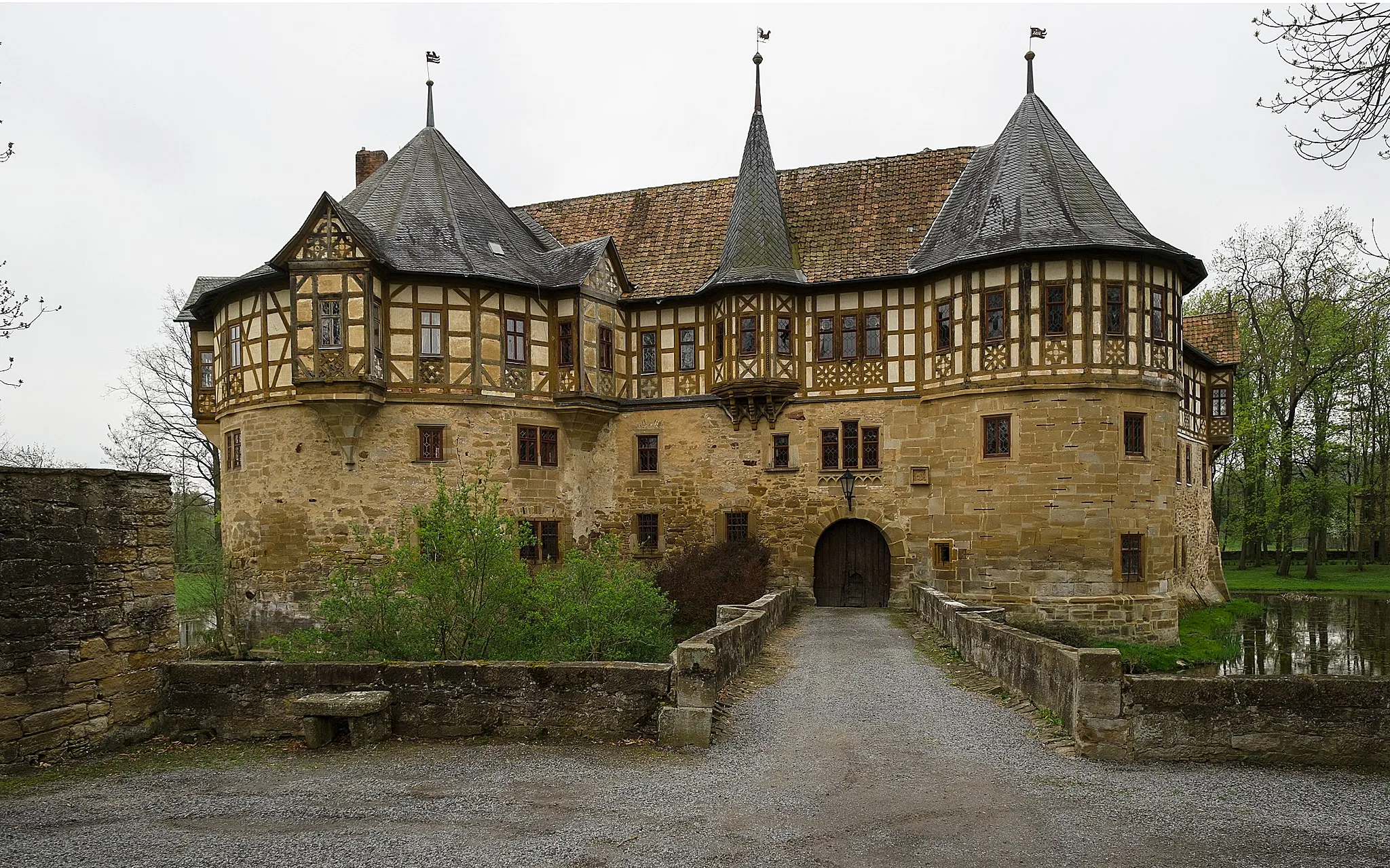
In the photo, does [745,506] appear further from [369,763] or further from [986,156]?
[369,763]

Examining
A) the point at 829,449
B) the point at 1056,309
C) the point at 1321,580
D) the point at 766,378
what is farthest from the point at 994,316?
the point at 1321,580

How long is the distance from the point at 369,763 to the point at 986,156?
22974 mm

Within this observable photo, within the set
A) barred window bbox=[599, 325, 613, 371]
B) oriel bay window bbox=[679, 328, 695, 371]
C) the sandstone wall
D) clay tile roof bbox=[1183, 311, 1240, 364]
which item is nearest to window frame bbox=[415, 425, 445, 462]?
the sandstone wall

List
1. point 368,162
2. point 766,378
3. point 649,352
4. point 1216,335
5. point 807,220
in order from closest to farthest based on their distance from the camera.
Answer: point 766,378 → point 649,352 → point 807,220 → point 368,162 → point 1216,335

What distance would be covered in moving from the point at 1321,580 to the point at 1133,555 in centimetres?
2735

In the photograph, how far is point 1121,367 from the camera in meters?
21.5

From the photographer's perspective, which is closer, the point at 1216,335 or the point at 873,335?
the point at 873,335

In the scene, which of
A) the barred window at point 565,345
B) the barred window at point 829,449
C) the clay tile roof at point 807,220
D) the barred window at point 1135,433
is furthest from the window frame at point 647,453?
the barred window at point 1135,433

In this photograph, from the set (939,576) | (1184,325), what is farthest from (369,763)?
(1184,325)

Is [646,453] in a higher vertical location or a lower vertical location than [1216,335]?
lower

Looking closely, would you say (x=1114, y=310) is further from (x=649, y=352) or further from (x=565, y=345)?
(x=565, y=345)

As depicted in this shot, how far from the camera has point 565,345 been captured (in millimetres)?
24609

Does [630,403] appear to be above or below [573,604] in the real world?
above

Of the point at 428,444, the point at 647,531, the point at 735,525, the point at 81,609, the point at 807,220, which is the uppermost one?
the point at 807,220
